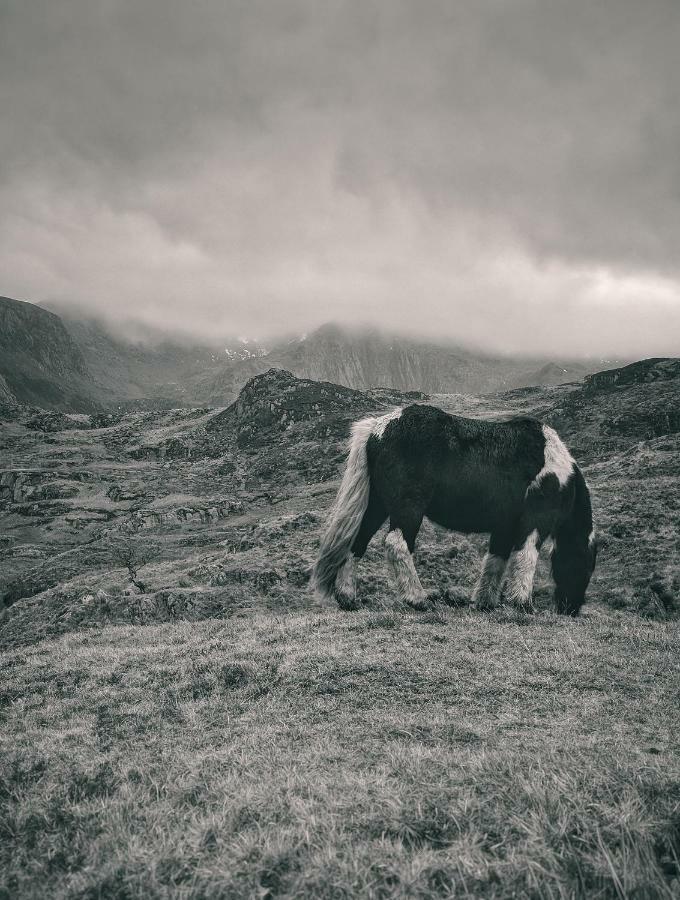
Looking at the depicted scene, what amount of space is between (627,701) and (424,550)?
33.7 ft

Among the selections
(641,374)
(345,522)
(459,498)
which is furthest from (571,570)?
(641,374)

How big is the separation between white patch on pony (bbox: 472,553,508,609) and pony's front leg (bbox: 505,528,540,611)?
458mm

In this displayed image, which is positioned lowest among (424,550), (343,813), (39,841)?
(424,550)

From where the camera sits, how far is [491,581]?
9.62 metres

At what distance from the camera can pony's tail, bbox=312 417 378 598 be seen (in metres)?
9.28

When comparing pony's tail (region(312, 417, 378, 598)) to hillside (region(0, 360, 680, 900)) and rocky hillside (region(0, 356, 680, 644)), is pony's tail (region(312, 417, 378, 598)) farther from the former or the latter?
rocky hillside (region(0, 356, 680, 644))

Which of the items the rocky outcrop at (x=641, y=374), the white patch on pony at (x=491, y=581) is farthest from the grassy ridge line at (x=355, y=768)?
the rocky outcrop at (x=641, y=374)

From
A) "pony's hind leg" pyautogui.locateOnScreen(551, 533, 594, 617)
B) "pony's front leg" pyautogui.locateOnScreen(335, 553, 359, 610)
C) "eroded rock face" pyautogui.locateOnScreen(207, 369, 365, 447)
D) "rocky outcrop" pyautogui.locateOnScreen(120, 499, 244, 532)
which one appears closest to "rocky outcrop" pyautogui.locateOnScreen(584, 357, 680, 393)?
"eroded rock face" pyautogui.locateOnScreen(207, 369, 365, 447)

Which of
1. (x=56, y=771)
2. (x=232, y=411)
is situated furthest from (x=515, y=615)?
(x=232, y=411)

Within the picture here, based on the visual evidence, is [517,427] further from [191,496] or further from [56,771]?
[191,496]

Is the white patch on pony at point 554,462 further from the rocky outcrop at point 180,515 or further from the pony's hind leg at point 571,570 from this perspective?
the rocky outcrop at point 180,515

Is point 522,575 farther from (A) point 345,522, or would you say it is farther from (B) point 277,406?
(B) point 277,406

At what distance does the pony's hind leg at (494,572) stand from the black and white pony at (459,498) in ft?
0.06

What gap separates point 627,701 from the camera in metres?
5.03
